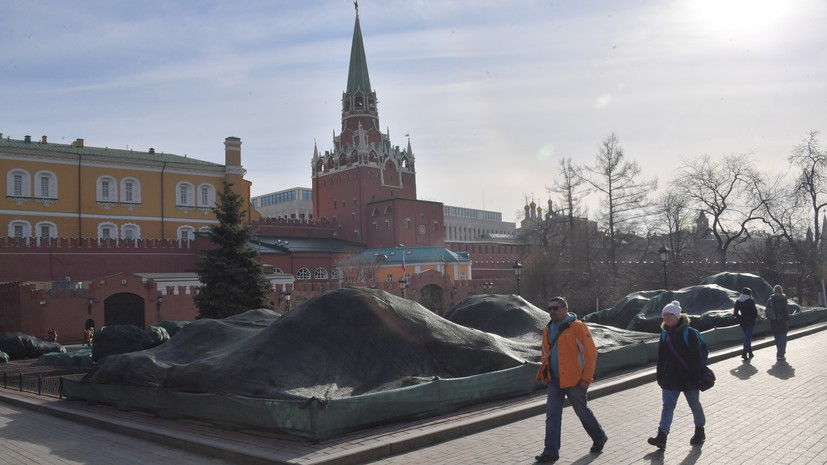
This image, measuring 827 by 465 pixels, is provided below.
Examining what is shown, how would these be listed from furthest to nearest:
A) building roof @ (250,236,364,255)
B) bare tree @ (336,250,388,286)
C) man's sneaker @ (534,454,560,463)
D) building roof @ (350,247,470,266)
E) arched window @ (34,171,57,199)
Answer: building roof @ (350,247,470,266)
building roof @ (250,236,364,255)
bare tree @ (336,250,388,286)
arched window @ (34,171,57,199)
man's sneaker @ (534,454,560,463)

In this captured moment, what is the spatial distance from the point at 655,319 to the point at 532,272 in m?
27.6

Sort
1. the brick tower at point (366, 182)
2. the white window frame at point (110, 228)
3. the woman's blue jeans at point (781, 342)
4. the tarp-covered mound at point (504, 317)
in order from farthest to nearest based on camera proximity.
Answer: the brick tower at point (366, 182) < the white window frame at point (110, 228) < the tarp-covered mound at point (504, 317) < the woman's blue jeans at point (781, 342)

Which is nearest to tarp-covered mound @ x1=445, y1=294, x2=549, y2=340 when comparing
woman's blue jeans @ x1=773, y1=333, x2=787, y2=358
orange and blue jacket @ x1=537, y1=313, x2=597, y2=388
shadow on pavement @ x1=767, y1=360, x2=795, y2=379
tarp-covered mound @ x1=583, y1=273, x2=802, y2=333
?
shadow on pavement @ x1=767, y1=360, x2=795, y2=379

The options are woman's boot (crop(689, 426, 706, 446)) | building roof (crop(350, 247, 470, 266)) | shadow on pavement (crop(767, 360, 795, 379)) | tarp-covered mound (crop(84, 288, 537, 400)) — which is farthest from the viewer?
building roof (crop(350, 247, 470, 266))

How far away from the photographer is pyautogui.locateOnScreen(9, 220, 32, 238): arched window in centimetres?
4541

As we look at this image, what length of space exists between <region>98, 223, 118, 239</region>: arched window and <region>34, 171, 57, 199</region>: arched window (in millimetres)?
A: 3584

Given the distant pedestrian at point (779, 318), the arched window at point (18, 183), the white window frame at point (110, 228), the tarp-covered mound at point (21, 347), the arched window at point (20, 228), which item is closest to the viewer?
the distant pedestrian at point (779, 318)

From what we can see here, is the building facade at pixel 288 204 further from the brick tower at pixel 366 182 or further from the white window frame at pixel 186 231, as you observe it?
the white window frame at pixel 186 231

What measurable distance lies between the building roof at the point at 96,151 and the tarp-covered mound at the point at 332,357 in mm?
41781

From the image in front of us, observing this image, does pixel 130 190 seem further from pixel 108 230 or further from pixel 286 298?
pixel 286 298

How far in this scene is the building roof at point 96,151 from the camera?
158ft

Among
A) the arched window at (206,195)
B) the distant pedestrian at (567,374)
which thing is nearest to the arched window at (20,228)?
the arched window at (206,195)

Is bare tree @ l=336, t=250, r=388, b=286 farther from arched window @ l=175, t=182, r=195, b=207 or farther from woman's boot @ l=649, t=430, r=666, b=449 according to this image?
woman's boot @ l=649, t=430, r=666, b=449

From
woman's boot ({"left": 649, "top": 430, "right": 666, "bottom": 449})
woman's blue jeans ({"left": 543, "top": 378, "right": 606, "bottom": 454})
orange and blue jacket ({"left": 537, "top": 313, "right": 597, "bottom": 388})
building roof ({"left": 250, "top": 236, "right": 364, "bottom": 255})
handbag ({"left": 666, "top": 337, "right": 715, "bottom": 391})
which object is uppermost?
building roof ({"left": 250, "top": 236, "right": 364, "bottom": 255})
